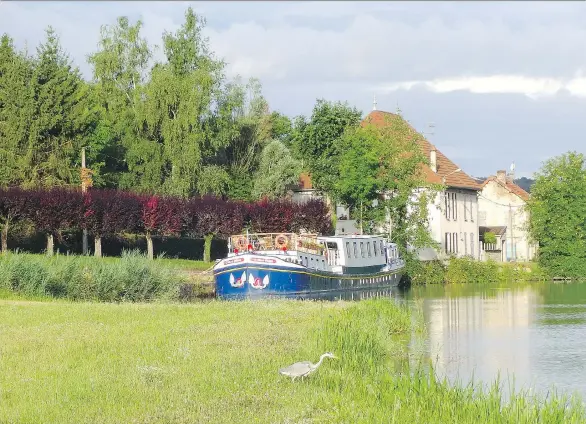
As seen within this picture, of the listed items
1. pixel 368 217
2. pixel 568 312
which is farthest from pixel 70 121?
pixel 568 312

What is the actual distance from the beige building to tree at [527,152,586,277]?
42.5ft

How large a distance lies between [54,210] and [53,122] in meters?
10.3

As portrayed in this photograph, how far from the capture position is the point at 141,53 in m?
70.5

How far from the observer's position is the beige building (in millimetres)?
81125

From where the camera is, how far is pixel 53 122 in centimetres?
5844

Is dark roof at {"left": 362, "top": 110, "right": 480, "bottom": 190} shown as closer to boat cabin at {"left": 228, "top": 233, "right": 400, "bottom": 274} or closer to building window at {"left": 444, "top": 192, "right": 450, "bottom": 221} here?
building window at {"left": 444, "top": 192, "right": 450, "bottom": 221}

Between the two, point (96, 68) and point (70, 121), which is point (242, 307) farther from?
point (96, 68)

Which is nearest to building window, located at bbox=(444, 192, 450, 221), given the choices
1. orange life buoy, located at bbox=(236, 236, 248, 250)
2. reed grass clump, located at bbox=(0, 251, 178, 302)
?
orange life buoy, located at bbox=(236, 236, 248, 250)

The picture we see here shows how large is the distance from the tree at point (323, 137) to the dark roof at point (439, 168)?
5.75ft

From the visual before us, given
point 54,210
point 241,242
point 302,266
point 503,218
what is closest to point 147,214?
point 54,210

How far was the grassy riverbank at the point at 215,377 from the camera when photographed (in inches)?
491

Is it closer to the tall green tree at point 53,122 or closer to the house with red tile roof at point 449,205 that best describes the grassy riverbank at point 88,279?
the tall green tree at point 53,122

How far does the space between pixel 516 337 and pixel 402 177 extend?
110 feet

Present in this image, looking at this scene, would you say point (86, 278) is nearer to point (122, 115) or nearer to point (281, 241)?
point (281, 241)
